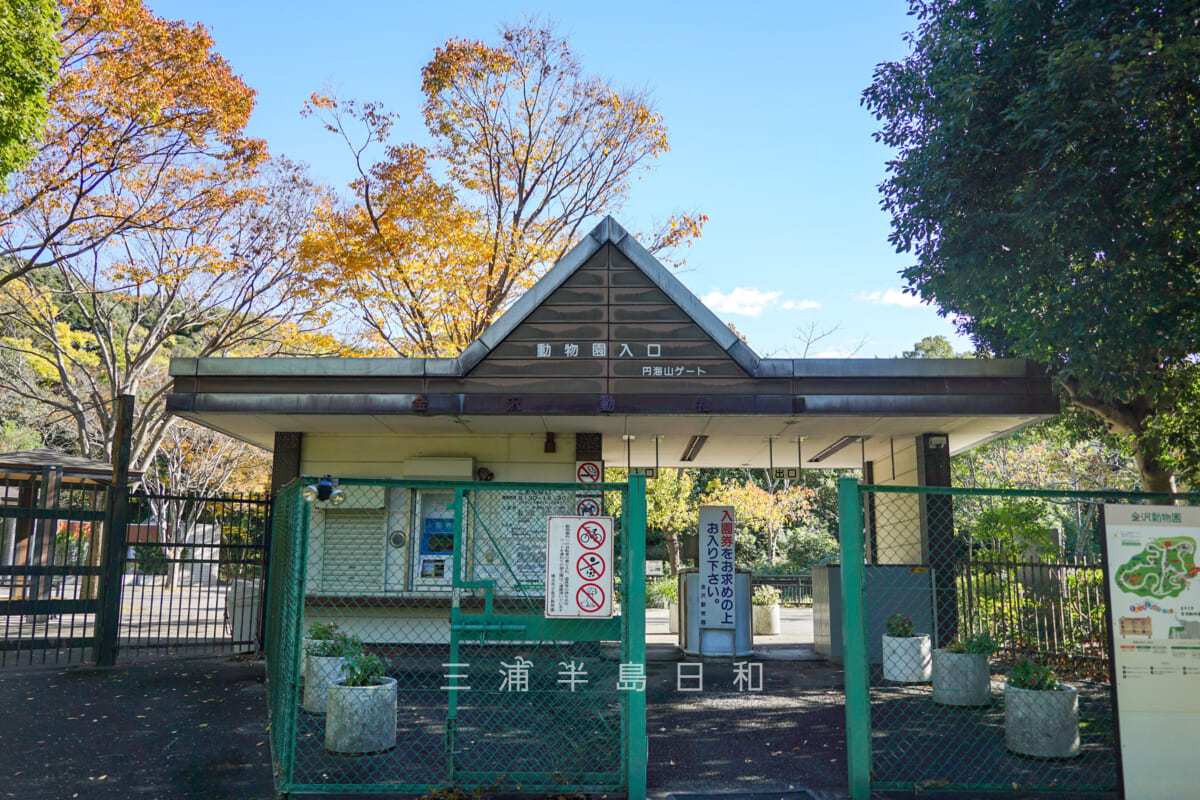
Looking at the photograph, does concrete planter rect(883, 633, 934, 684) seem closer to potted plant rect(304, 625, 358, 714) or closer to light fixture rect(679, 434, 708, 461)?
light fixture rect(679, 434, 708, 461)

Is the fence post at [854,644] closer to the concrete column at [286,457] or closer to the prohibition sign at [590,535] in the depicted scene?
the prohibition sign at [590,535]

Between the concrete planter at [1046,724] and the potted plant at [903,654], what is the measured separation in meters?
3.65

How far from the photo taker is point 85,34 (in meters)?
15.2

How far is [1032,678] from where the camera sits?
276 inches

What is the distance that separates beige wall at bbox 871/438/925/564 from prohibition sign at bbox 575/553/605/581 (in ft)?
25.7

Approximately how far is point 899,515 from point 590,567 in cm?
944

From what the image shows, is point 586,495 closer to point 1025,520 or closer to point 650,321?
point 650,321

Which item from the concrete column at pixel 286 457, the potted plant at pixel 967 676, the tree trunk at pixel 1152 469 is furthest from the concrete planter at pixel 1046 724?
the concrete column at pixel 286 457

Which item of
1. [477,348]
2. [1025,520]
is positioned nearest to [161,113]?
[477,348]

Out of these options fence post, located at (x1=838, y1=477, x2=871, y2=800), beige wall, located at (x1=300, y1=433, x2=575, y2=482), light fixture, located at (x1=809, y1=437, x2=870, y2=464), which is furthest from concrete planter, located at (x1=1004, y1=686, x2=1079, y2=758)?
beige wall, located at (x1=300, y1=433, x2=575, y2=482)

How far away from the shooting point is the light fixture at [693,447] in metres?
13.3

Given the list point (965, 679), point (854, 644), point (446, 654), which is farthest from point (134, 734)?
point (965, 679)

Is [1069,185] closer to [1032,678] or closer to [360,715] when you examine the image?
[1032,678]

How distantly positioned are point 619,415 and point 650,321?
126 cm
